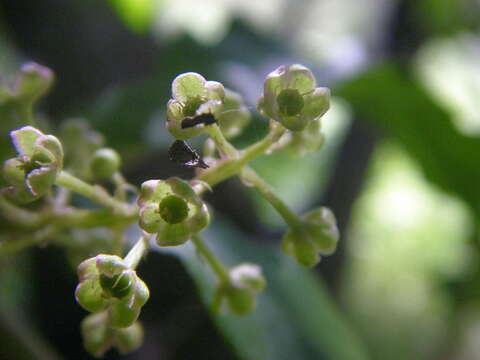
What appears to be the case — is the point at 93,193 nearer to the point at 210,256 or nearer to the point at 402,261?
the point at 210,256

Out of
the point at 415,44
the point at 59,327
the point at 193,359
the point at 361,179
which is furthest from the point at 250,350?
the point at 415,44

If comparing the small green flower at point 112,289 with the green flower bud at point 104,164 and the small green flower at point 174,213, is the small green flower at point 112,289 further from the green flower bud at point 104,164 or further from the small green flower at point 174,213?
the green flower bud at point 104,164

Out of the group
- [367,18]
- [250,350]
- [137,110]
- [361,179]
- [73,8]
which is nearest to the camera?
[250,350]

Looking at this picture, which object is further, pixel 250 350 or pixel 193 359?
pixel 193 359

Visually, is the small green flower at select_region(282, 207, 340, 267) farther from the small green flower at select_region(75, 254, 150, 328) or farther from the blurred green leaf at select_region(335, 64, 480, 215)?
the blurred green leaf at select_region(335, 64, 480, 215)

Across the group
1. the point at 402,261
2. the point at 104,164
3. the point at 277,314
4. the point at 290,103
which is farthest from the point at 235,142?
the point at 402,261

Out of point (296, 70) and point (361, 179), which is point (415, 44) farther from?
point (296, 70)
